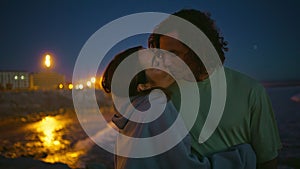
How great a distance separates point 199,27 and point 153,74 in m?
0.41

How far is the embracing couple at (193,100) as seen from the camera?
1.37 meters

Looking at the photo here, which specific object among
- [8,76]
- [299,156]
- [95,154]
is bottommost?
[299,156]

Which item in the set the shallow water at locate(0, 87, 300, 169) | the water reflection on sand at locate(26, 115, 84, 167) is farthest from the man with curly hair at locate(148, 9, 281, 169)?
the water reflection on sand at locate(26, 115, 84, 167)

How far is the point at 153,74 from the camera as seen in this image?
4.79 feet

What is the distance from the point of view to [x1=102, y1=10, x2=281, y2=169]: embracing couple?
53.9 inches

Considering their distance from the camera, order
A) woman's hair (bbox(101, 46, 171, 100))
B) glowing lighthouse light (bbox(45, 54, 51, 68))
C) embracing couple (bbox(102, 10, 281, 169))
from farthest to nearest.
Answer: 1. glowing lighthouse light (bbox(45, 54, 51, 68))
2. woman's hair (bbox(101, 46, 171, 100))
3. embracing couple (bbox(102, 10, 281, 169))

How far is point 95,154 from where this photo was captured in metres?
13.4

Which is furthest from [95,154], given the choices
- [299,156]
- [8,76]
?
[8,76]

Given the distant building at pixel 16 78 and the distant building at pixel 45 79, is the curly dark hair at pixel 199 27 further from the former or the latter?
the distant building at pixel 16 78

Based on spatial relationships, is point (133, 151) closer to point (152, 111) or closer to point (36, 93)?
point (152, 111)

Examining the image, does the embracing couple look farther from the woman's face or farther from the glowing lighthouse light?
the glowing lighthouse light

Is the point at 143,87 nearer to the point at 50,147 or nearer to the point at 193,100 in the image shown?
the point at 193,100

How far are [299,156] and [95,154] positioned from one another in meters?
11.6

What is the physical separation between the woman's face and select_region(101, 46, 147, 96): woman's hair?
44 millimetres
